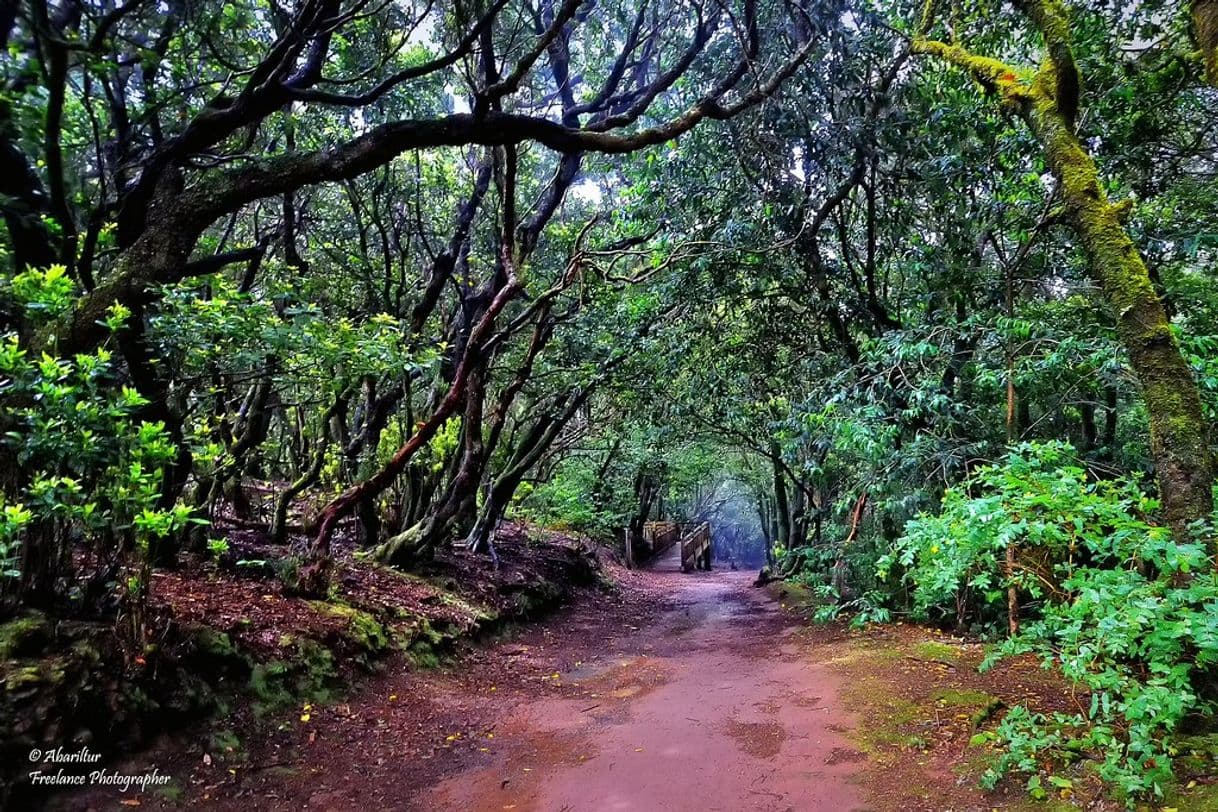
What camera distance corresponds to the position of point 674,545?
33.0 m

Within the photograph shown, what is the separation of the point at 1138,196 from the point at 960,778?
6.29m

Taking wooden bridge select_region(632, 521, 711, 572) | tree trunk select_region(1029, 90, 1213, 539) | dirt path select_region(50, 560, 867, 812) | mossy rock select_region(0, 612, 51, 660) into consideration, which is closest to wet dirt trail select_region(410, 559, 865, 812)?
dirt path select_region(50, 560, 867, 812)

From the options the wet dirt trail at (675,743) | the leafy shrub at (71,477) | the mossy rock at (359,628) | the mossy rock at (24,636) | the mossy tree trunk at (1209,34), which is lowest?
the wet dirt trail at (675,743)

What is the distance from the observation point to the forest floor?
12.4ft

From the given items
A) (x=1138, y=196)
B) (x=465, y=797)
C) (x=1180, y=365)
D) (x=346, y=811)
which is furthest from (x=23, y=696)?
(x=1138, y=196)

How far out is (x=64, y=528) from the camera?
377cm

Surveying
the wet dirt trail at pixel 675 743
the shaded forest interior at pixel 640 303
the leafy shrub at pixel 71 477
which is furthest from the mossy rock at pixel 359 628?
the leafy shrub at pixel 71 477

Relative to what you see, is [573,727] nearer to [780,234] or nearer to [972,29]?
[780,234]

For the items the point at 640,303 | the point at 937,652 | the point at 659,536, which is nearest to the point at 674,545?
the point at 659,536

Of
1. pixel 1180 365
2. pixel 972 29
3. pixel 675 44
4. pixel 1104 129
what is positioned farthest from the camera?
pixel 675 44

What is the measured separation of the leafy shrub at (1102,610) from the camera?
2660 mm

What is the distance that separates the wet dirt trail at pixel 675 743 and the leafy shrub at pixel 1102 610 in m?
1.20

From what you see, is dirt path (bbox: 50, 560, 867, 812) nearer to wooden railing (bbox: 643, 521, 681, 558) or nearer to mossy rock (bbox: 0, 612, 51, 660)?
mossy rock (bbox: 0, 612, 51, 660)

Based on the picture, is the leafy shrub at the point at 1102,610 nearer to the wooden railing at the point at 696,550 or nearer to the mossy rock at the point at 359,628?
the mossy rock at the point at 359,628
